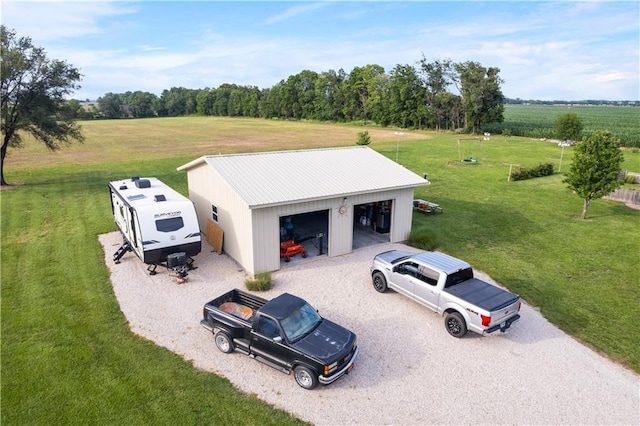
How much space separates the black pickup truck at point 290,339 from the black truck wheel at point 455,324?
3215 mm

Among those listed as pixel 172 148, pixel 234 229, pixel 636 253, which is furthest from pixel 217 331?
pixel 172 148

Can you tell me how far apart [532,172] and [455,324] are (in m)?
27.3

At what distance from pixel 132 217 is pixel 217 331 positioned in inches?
279

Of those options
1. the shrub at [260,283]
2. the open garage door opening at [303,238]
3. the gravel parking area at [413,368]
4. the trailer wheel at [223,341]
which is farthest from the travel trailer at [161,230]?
the trailer wheel at [223,341]

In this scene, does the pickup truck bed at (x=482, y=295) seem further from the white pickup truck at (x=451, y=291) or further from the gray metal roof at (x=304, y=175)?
the gray metal roof at (x=304, y=175)

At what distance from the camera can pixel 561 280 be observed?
14922mm

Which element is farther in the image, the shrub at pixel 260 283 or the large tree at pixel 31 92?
the large tree at pixel 31 92

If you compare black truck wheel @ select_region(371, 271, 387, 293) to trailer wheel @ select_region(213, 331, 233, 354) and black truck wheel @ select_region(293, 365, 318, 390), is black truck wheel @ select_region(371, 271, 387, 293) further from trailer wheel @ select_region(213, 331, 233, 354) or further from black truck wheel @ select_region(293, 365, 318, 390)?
trailer wheel @ select_region(213, 331, 233, 354)

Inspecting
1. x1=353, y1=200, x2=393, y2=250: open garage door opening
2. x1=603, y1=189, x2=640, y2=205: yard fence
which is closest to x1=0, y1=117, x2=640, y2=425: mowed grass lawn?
x1=603, y1=189, x2=640, y2=205: yard fence

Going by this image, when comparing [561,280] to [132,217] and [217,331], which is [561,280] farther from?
[132,217]

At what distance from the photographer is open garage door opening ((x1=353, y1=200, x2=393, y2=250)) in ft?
61.4

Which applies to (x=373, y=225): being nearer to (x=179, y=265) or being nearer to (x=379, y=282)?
(x=379, y=282)

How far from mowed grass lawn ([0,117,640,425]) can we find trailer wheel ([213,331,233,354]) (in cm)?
92

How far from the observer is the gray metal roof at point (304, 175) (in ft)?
49.7
